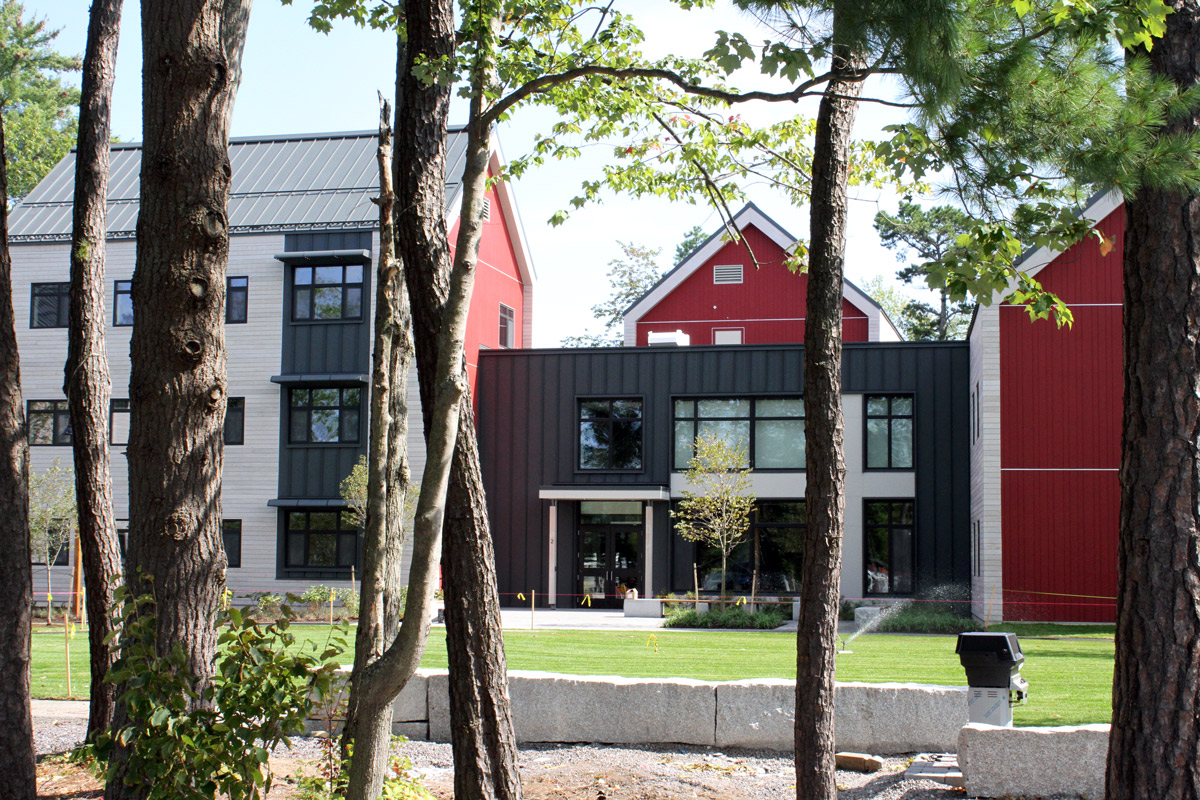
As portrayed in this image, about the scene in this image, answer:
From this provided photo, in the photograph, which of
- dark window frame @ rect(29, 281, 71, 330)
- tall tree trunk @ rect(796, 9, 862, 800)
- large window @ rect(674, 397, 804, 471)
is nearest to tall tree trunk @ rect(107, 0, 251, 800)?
tall tree trunk @ rect(796, 9, 862, 800)

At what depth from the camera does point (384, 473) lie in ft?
18.6

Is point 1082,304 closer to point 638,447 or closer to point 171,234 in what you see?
point 638,447

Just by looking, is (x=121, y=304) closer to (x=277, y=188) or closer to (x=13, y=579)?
(x=277, y=188)

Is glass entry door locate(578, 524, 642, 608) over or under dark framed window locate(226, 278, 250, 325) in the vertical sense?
under

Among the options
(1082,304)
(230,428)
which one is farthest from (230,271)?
(1082,304)

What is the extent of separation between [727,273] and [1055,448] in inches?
564

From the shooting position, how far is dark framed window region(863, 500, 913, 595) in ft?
88.8

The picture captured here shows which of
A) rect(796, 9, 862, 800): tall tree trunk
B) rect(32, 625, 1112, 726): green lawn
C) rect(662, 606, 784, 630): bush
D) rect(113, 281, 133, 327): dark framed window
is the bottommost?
rect(662, 606, 784, 630): bush

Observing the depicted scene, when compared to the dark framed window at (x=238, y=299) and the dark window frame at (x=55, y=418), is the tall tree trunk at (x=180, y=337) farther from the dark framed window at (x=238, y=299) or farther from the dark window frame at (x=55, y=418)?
the dark window frame at (x=55, y=418)

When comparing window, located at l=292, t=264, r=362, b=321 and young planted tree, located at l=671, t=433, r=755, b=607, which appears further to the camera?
window, located at l=292, t=264, r=362, b=321

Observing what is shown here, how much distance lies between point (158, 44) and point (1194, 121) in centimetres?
488

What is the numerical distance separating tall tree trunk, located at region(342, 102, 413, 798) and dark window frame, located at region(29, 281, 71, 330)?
26.4 meters

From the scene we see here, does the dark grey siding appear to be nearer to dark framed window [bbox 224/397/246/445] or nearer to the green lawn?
dark framed window [bbox 224/397/246/445]

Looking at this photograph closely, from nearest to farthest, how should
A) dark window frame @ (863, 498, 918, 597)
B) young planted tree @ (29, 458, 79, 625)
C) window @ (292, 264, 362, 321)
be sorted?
Result: young planted tree @ (29, 458, 79, 625), dark window frame @ (863, 498, 918, 597), window @ (292, 264, 362, 321)
